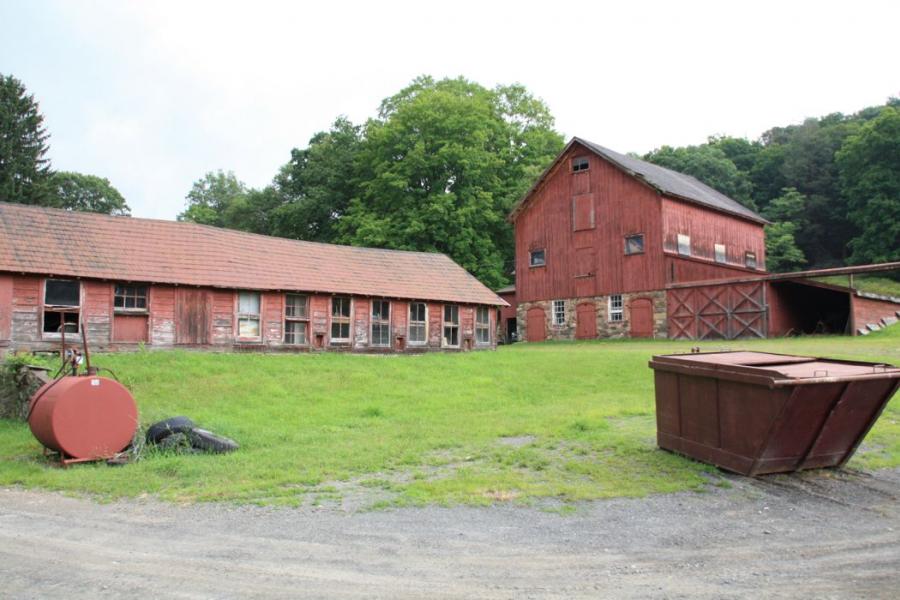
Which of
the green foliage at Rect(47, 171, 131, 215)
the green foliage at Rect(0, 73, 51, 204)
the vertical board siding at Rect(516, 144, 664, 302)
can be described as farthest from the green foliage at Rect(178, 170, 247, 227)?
the vertical board siding at Rect(516, 144, 664, 302)

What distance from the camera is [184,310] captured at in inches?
968

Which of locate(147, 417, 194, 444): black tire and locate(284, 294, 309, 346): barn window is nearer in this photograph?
locate(147, 417, 194, 444): black tire

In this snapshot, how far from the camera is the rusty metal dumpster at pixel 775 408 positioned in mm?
8828

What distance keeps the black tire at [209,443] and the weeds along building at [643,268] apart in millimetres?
26824

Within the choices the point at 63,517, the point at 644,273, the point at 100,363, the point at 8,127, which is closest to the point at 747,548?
the point at 63,517

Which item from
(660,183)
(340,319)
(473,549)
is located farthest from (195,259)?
(660,183)

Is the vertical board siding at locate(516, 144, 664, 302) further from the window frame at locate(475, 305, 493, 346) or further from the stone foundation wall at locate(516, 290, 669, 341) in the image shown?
the window frame at locate(475, 305, 493, 346)

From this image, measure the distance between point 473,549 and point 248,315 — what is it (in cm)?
2092

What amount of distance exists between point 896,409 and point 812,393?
316 inches

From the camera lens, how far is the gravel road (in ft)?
18.5

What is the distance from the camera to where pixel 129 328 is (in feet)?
77.5

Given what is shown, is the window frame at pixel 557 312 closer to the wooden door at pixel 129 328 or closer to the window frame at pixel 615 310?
the window frame at pixel 615 310

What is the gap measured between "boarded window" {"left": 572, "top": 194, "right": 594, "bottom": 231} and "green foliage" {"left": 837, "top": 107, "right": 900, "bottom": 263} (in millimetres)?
28891

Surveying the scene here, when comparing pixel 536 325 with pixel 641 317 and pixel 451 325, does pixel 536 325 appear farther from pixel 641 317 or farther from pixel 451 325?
pixel 451 325
